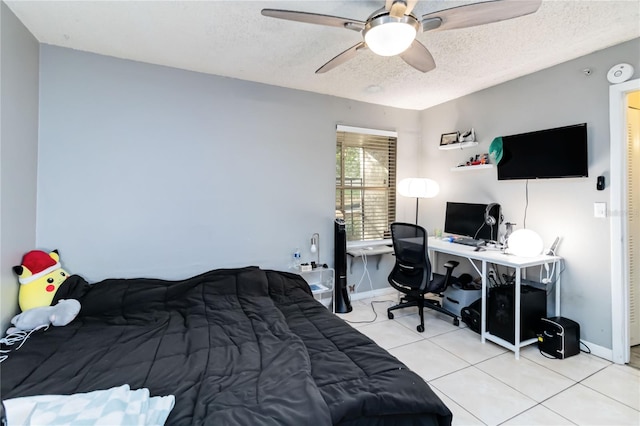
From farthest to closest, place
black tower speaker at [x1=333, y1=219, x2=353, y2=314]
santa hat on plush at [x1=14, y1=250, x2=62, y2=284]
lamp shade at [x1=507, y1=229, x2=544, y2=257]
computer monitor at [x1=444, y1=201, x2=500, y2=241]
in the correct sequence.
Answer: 1. black tower speaker at [x1=333, y1=219, x2=353, y2=314]
2. computer monitor at [x1=444, y1=201, x2=500, y2=241]
3. lamp shade at [x1=507, y1=229, x2=544, y2=257]
4. santa hat on plush at [x1=14, y1=250, x2=62, y2=284]

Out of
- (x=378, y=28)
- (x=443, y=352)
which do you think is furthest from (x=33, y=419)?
(x=443, y=352)

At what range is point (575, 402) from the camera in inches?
75.1

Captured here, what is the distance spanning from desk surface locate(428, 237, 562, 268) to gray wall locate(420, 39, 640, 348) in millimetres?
268

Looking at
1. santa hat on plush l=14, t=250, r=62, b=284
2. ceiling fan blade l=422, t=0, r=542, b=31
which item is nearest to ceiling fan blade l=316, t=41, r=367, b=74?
ceiling fan blade l=422, t=0, r=542, b=31

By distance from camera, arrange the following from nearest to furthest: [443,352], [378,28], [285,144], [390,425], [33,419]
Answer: [33,419] < [390,425] < [378,28] < [443,352] < [285,144]

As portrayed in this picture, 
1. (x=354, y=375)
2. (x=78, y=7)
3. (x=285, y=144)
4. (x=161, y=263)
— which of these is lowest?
(x=354, y=375)

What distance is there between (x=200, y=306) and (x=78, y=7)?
7.19 feet

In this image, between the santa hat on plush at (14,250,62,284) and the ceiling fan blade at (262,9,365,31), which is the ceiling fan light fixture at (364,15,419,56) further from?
the santa hat on plush at (14,250,62,284)

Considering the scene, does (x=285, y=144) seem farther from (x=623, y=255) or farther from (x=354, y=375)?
(x=623, y=255)

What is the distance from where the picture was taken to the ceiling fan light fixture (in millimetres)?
1514

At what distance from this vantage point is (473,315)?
2910 millimetres

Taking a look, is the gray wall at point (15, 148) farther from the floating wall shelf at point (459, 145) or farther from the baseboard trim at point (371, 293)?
the floating wall shelf at point (459, 145)

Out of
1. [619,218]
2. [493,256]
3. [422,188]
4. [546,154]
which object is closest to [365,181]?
[422,188]

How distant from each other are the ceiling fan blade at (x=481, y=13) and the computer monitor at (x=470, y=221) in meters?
2.10
